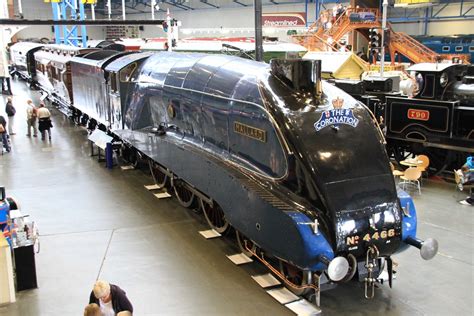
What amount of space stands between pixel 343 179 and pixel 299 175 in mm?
515

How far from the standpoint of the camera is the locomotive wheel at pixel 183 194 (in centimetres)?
925

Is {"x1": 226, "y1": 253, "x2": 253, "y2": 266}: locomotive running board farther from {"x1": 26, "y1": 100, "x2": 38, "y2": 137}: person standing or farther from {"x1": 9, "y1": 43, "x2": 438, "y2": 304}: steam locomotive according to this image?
{"x1": 26, "y1": 100, "x2": 38, "y2": 137}: person standing

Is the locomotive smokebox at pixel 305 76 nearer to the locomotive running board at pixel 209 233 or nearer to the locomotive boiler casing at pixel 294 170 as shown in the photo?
the locomotive boiler casing at pixel 294 170

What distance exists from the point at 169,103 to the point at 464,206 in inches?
243

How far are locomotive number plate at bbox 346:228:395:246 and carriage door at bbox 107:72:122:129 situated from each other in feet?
25.8

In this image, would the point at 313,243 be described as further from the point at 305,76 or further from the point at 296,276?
the point at 305,76

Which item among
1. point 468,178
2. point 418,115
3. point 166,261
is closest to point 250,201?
point 166,261

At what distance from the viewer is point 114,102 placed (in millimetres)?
12367

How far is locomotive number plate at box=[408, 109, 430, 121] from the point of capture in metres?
11.8

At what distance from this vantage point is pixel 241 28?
1761 inches

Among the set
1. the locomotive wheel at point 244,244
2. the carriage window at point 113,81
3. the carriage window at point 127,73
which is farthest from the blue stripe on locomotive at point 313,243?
the carriage window at point 113,81

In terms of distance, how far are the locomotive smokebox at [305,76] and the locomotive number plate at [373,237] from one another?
1827 mm

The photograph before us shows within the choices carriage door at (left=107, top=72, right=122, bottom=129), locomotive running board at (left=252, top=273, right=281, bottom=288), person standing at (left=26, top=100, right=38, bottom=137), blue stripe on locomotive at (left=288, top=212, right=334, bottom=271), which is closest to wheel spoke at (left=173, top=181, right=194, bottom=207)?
locomotive running board at (left=252, top=273, right=281, bottom=288)

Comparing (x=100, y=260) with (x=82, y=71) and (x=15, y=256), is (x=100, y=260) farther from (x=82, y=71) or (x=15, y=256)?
(x=82, y=71)
